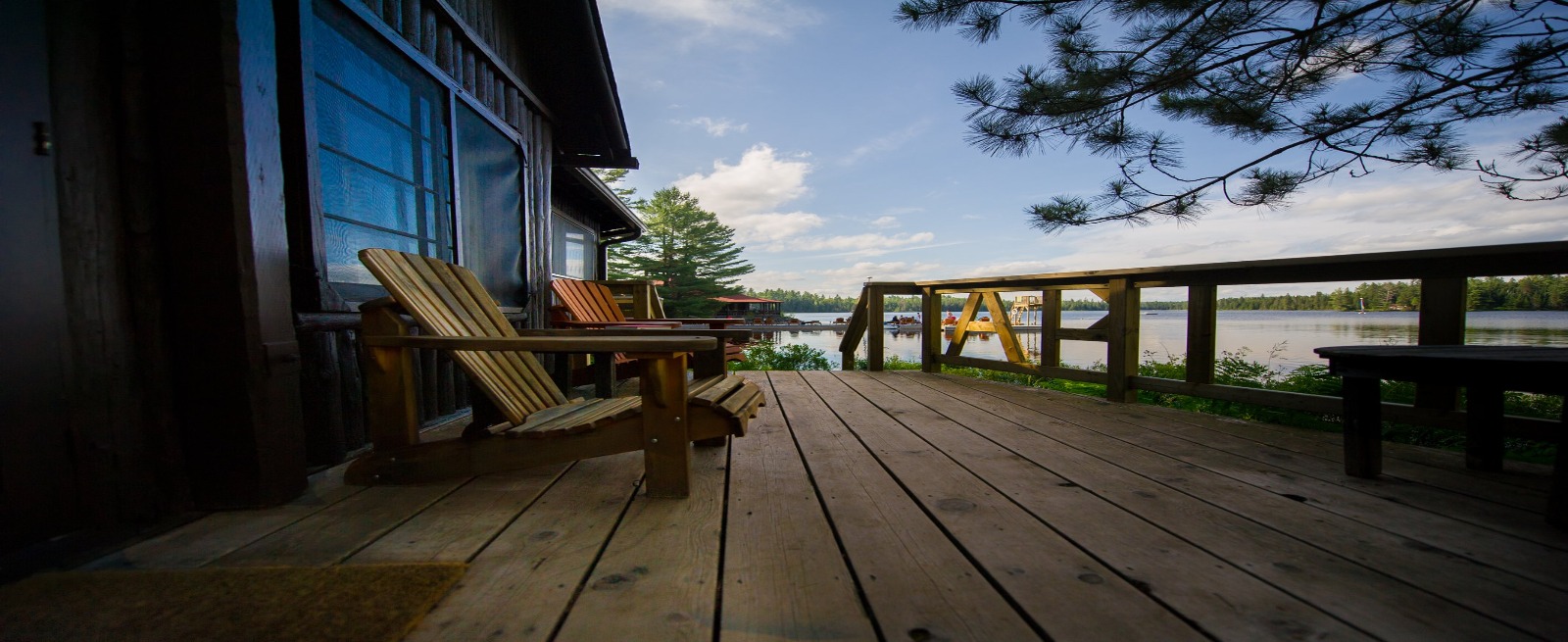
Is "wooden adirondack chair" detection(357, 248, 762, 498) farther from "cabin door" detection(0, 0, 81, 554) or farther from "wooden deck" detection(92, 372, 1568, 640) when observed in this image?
"cabin door" detection(0, 0, 81, 554)

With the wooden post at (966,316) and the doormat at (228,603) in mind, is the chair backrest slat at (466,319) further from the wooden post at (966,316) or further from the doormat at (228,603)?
the wooden post at (966,316)

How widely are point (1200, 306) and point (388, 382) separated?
3.46m

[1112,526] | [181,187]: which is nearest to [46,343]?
[181,187]

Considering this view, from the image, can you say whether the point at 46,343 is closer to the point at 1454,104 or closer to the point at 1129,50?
the point at 1129,50

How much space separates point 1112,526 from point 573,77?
446cm

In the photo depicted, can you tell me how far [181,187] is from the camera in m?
1.41

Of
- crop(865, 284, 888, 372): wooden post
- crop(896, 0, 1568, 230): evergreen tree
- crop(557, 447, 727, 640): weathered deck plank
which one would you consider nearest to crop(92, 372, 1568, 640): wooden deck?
crop(557, 447, 727, 640): weathered deck plank

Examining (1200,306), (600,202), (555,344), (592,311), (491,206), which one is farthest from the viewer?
(600,202)

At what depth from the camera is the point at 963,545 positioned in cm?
121

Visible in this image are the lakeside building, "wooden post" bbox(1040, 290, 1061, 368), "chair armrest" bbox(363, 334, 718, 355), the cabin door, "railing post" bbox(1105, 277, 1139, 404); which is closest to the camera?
the cabin door

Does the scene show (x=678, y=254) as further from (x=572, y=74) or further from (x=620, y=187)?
(x=572, y=74)

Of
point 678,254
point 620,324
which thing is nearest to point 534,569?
point 620,324

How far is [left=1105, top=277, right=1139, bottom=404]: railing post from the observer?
3.14 meters

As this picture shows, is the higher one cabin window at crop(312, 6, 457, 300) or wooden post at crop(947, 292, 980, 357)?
cabin window at crop(312, 6, 457, 300)
